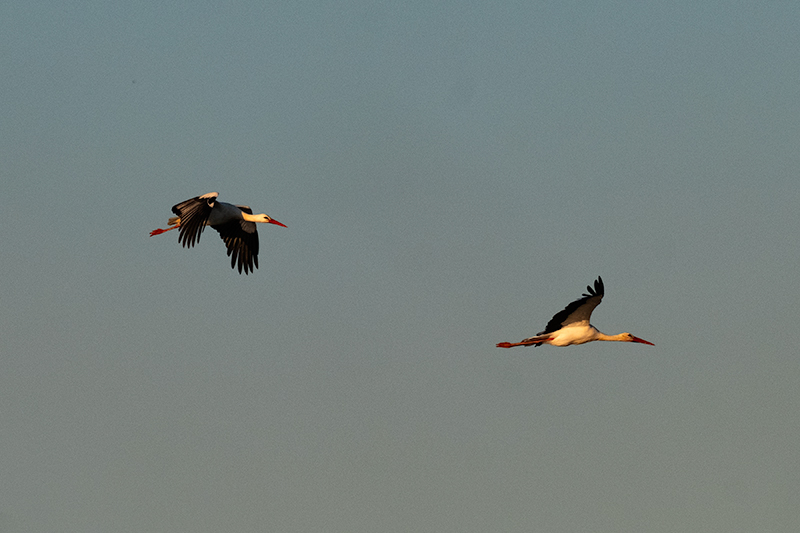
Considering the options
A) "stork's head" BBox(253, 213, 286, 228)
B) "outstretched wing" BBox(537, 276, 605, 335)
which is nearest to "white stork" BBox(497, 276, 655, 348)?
"outstretched wing" BBox(537, 276, 605, 335)

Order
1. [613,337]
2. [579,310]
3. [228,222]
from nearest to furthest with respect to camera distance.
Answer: [579,310] < [613,337] < [228,222]

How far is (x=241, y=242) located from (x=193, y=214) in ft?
13.4

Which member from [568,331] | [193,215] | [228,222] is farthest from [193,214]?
[568,331]

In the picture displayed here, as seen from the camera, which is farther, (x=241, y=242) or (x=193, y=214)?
(x=241, y=242)

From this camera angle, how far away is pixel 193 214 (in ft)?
95.8

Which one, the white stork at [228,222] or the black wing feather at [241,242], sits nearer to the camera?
the white stork at [228,222]

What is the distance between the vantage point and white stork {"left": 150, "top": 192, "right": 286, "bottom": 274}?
29219mm

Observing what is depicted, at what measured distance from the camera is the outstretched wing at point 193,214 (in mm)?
28547

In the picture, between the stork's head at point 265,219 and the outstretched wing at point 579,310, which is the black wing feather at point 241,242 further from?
the outstretched wing at point 579,310

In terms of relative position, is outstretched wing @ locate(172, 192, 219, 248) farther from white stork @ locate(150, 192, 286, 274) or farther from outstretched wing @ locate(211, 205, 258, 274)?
outstretched wing @ locate(211, 205, 258, 274)

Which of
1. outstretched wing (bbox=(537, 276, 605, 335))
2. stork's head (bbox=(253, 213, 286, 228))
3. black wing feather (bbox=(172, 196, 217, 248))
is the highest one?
stork's head (bbox=(253, 213, 286, 228))

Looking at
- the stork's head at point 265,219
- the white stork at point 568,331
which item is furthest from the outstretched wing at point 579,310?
the stork's head at point 265,219

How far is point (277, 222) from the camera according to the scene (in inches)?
1292

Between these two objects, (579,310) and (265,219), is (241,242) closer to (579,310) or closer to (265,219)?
(265,219)
